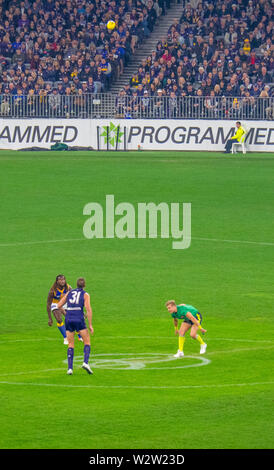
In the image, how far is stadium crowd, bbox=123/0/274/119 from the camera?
186 feet

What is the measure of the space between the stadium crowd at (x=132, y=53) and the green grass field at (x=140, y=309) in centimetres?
682

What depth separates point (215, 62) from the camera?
5984 cm

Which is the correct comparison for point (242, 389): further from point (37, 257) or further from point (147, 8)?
point (147, 8)

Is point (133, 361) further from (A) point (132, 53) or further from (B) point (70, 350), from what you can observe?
(A) point (132, 53)

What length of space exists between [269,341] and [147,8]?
160ft

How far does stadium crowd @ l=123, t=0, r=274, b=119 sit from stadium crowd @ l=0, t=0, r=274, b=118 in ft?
0.19

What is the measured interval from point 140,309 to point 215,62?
1428 inches

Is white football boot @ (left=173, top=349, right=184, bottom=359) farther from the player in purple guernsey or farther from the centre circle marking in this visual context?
the player in purple guernsey

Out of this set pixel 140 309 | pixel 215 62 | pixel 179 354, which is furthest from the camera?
pixel 215 62

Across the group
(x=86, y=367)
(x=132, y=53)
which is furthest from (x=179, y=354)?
(x=132, y=53)

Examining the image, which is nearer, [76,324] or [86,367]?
[76,324]

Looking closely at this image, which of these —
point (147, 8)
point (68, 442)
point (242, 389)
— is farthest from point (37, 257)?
point (147, 8)

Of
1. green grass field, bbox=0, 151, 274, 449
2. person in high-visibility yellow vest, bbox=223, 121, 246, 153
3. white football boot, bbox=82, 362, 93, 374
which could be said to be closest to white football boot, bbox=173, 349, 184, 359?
green grass field, bbox=0, 151, 274, 449
